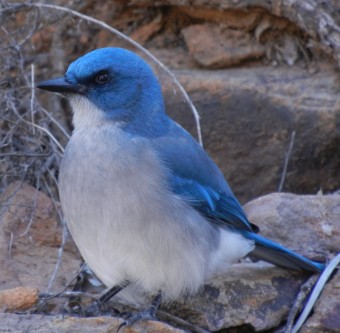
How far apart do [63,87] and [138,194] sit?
0.76 m

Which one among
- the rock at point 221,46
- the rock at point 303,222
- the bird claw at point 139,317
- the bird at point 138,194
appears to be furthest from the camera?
the rock at point 221,46

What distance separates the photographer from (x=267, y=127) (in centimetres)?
627

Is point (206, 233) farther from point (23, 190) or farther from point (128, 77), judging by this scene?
point (23, 190)

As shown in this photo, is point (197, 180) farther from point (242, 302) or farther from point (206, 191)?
point (242, 302)

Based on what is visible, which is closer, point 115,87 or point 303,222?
point 115,87

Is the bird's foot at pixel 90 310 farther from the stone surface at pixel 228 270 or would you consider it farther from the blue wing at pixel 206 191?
the blue wing at pixel 206 191

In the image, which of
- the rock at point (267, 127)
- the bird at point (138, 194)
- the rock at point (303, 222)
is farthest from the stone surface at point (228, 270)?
the rock at point (267, 127)

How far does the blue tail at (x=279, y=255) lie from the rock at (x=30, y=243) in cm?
112

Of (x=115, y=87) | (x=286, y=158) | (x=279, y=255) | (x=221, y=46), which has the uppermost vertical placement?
(x=115, y=87)

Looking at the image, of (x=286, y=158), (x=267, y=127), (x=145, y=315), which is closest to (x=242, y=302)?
(x=145, y=315)

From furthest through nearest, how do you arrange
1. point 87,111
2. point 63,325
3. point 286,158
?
point 286,158, point 87,111, point 63,325

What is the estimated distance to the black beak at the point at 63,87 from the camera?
452 cm

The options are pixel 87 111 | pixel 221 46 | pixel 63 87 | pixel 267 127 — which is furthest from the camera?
pixel 221 46

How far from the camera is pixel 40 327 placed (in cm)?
410
